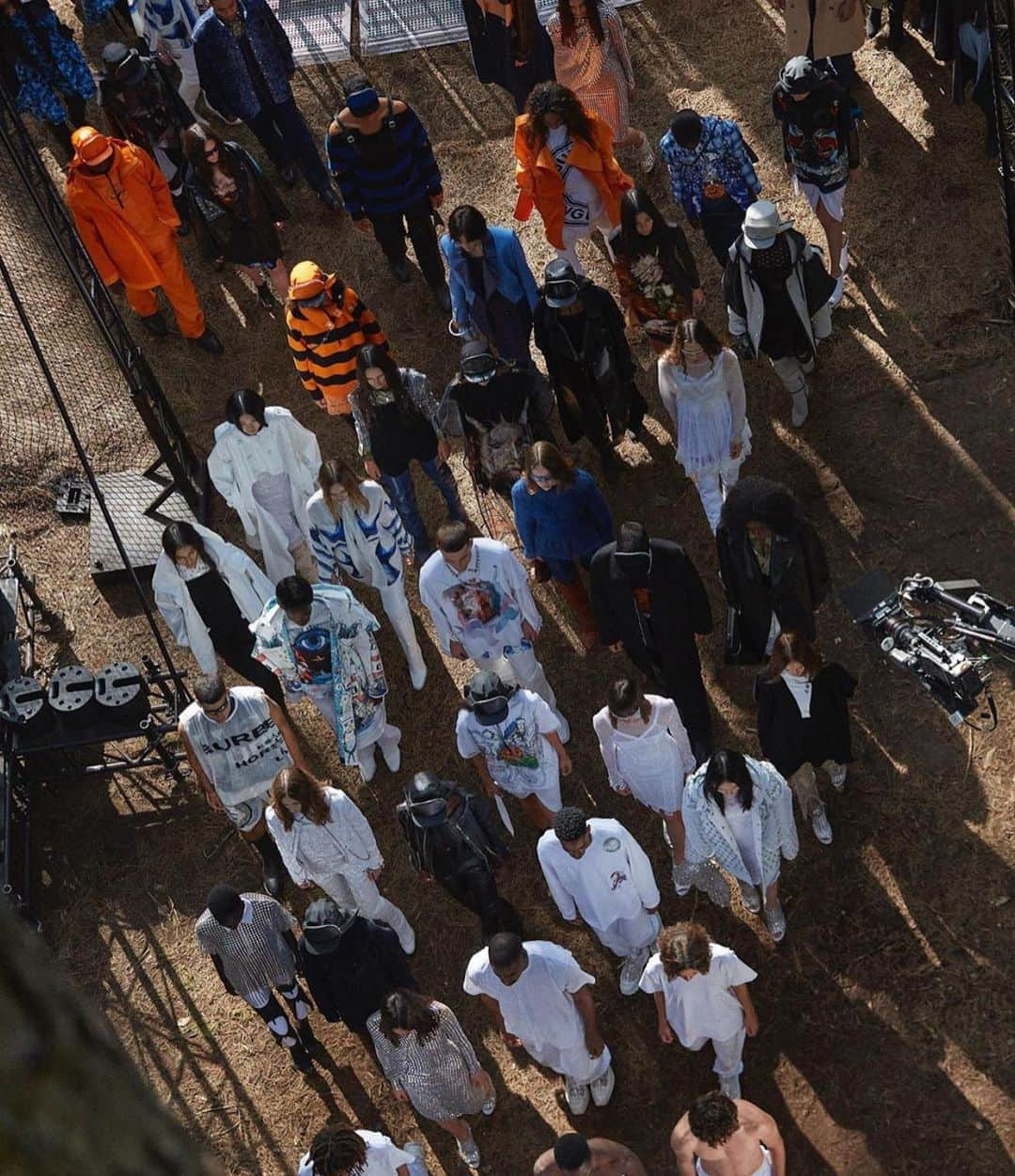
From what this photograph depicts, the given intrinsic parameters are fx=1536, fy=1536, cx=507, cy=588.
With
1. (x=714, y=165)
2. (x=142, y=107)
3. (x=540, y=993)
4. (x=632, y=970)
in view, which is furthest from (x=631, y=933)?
(x=142, y=107)

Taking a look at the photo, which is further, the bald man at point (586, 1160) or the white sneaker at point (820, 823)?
the white sneaker at point (820, 823)

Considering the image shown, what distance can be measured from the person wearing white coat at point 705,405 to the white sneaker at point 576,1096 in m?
3.37

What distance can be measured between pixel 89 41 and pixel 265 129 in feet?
10.3

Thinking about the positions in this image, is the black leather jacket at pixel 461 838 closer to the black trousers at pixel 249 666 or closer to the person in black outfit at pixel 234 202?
the black trousers at pixel 249 666

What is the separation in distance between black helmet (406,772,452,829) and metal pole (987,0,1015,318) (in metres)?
5.29

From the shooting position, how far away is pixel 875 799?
7.76 m

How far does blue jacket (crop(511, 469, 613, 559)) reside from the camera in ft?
25.7

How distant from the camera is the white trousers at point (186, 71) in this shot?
40.1 ft

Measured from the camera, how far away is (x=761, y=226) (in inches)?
327

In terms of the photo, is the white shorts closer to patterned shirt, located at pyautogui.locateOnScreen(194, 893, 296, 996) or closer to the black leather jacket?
the black leather jacket

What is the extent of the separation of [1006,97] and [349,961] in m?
6.22

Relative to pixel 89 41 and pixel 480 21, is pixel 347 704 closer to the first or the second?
pixel 480 21

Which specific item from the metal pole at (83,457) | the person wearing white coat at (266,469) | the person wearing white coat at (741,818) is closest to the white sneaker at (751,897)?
the person wearing white coat at (741,818)

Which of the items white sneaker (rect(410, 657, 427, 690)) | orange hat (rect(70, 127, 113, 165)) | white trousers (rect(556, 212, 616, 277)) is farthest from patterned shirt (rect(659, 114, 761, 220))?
orange hat (rect(70, 127, 113, 165))
